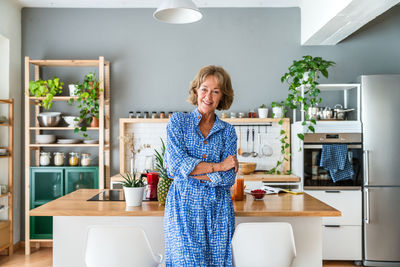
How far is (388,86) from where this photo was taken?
4.18 metres

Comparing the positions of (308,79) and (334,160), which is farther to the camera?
(308,79)

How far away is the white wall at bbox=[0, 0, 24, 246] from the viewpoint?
4.67 meters

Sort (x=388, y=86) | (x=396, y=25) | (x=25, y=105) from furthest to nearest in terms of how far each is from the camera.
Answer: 1. (x=396, y=25)
2. (x=25, y=105)
3. (x=388, y=86)

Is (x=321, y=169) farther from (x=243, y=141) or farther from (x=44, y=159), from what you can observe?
(x=44, y=159)

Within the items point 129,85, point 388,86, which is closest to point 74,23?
point 129,85

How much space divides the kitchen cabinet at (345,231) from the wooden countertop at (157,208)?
6.02ft

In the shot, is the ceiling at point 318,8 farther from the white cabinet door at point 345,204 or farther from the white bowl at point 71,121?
the white cabinet door at point 345,204

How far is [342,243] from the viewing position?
4.20m

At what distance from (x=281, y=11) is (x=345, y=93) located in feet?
4.90

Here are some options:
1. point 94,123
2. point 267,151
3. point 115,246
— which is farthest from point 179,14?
point 267,151

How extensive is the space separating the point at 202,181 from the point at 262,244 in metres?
0.48

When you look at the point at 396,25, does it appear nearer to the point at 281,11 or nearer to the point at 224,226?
the point at 281,11

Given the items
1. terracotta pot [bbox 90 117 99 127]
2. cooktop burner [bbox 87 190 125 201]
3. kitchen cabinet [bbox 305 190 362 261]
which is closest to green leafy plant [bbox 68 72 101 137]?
terracotta pot [bbox 90 117 99 127]

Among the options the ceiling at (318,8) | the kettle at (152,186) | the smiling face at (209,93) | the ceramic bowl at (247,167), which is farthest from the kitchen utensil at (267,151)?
the smiling face at (209,93)
